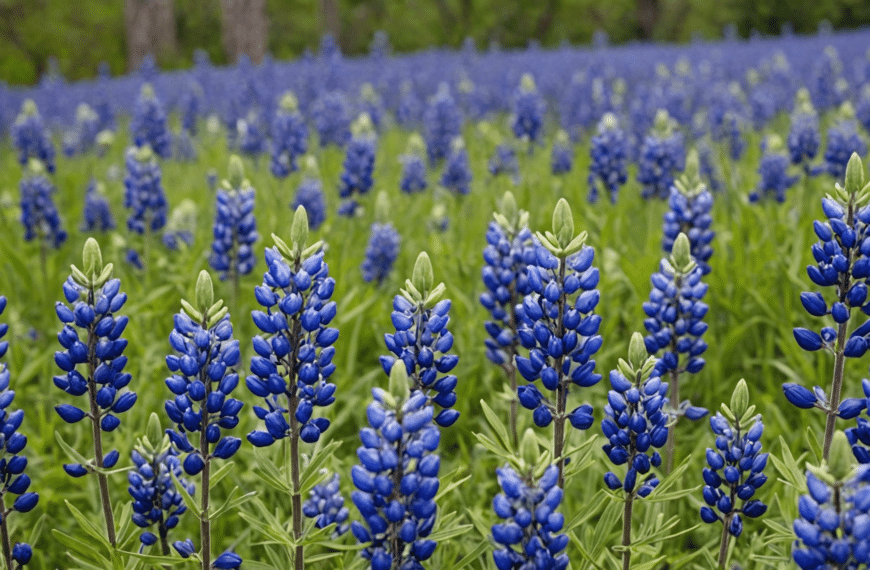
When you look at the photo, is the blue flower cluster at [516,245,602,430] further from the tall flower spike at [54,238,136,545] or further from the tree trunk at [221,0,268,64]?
the tree trunk at [221,0,268,64]

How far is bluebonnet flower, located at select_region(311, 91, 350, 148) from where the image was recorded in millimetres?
7016

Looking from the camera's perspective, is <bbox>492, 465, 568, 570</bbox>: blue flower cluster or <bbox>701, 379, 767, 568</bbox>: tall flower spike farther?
<bbox>701, 379, 767, 568</bbox>: tall flower spike

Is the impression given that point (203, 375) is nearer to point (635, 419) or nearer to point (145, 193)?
point (635, 419)

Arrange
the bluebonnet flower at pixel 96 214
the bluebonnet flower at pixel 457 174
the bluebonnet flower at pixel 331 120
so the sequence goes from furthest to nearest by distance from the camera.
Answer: the bluebonnet flower at pixel 331 120
the bluebonnet flower at pixel 457 174
the bluebonnet flower at pixel 96 214

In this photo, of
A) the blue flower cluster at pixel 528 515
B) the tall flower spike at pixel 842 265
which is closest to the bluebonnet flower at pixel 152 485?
the blue flower cluster at pixel 528 515

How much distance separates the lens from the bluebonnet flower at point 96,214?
556cm

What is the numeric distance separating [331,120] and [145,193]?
259 centimetres

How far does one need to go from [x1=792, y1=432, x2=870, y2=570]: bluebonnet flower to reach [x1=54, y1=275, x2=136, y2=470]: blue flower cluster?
175 cm

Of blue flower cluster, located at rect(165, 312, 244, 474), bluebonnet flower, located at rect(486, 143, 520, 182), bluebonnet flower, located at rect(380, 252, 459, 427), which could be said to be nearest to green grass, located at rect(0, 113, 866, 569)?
bluebonnet flower, located at rect(486, 143, 520, 182)

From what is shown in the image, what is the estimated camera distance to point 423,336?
2166 millimetres

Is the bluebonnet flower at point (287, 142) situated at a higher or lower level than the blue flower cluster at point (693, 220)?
higher

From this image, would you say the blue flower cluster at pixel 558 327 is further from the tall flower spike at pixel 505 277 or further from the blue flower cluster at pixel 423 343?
the tall flower spike at pixel 505 277

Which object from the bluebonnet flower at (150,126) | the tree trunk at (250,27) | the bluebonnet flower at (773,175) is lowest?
the bluebonnet flower at (773,175)

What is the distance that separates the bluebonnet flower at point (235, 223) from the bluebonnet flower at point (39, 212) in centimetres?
192
